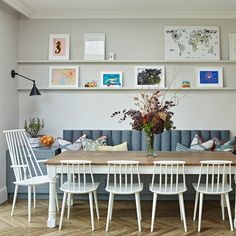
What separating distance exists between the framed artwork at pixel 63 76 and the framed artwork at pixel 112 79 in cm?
43

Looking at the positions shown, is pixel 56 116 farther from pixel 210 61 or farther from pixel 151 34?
pixel 210 61

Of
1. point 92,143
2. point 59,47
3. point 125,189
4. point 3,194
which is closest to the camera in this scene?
point 125,189

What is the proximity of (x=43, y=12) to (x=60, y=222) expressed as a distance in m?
3.20

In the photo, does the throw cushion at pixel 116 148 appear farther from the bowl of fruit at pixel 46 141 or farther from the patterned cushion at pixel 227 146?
the patterned cushion at pixel 227 146

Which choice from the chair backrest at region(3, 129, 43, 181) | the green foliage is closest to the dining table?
the chair backrest at region(3, 129, 43, 181)

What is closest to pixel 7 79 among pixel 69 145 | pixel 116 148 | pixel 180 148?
pixel 69 145

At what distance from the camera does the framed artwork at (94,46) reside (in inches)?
219

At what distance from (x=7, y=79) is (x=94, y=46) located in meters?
1.38

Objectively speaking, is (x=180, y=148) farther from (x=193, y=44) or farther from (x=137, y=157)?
(x=193, y=44)

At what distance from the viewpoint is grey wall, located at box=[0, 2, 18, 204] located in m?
4.95

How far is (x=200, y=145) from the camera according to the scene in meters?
5.17

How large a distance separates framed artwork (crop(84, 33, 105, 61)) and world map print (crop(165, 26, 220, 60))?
98cm

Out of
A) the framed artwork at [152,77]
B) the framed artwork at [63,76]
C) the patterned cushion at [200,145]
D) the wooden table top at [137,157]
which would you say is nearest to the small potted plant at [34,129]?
the framed artwork at [63,76]

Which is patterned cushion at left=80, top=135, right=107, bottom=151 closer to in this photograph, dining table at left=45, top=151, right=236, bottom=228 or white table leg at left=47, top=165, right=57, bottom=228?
dining table at left=45, top=151, right=236, bottom=228
